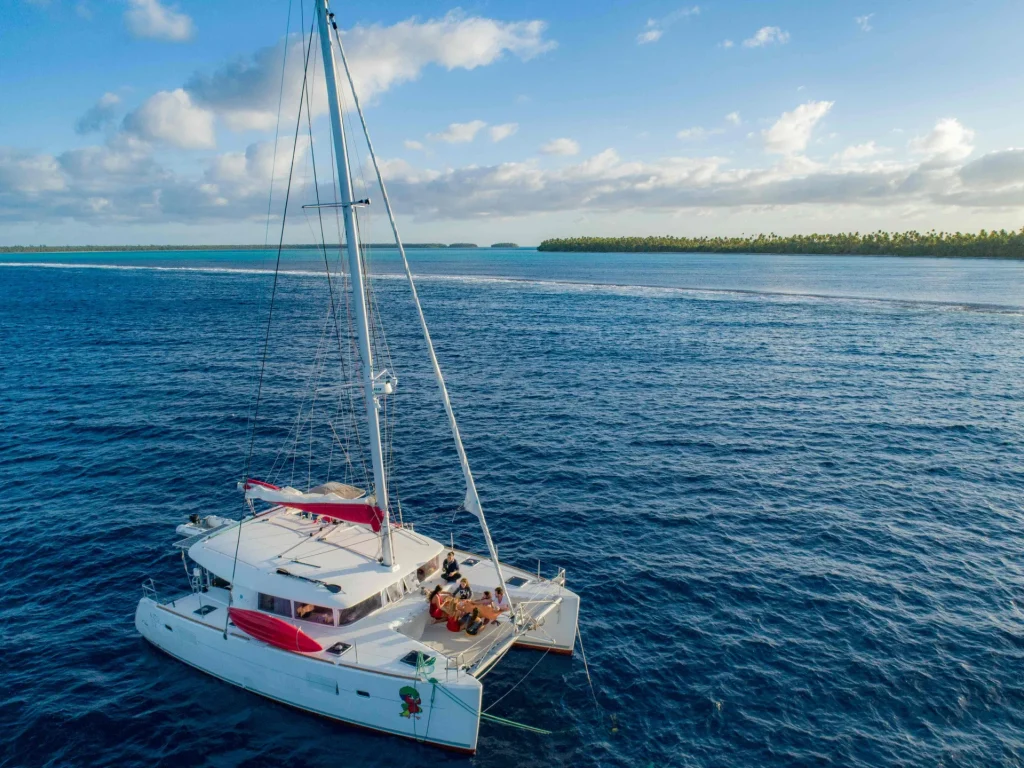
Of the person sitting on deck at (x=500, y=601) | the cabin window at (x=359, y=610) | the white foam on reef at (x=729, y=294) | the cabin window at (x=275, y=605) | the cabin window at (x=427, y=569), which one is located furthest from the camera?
the white foam on reef at (x=729, y=294)

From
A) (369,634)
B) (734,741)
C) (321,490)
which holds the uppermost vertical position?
(321,490)

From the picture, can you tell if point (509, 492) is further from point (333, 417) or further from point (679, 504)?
point (333, 417)

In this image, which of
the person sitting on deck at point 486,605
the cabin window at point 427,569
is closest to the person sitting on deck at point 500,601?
the person sitting on deck at point 486,605

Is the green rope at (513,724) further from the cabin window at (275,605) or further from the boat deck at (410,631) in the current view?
the cabin window at (275,605)

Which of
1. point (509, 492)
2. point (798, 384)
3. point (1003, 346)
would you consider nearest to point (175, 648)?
point (509, 492)

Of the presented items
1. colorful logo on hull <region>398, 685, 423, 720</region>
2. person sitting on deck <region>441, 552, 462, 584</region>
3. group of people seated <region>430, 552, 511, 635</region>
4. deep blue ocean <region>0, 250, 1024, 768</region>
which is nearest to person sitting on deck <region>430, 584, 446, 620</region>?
group of people seated <region>430, 552, 511, 635</region>

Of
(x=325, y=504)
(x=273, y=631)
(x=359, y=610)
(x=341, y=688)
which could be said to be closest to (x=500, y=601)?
(x=359, y=610)
